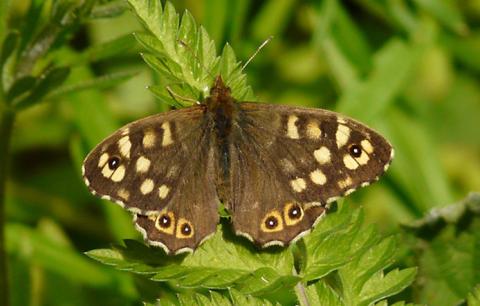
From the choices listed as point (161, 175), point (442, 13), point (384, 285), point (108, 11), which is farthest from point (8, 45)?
point (442, 13)

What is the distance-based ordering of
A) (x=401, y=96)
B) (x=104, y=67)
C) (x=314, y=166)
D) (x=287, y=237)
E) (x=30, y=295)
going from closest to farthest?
(x=287, y=237)
(x=314, y=166)
(x=30, y=295)
(x=401, y=96)
(x=104, y=67)

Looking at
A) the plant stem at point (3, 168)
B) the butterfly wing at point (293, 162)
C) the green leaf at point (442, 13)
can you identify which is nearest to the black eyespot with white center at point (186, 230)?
the butterfly wing at point (293, 162)

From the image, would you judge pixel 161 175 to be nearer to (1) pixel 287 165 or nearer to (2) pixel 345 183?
(1) pixel 287 165

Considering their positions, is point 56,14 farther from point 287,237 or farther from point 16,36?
point 287,237

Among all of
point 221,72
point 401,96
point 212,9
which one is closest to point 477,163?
point 401,96

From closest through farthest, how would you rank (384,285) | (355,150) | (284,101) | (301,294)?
(301,294), (384,285), (355,150), (284,101)

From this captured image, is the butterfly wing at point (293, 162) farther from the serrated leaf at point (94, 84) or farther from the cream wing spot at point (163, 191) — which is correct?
the serrated leaf at point (94, 84)

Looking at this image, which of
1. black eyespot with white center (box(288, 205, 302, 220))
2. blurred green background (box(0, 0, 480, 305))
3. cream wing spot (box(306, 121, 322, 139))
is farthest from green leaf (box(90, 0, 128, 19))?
black eyespot with white center (box(288, 205, 302, 220))
